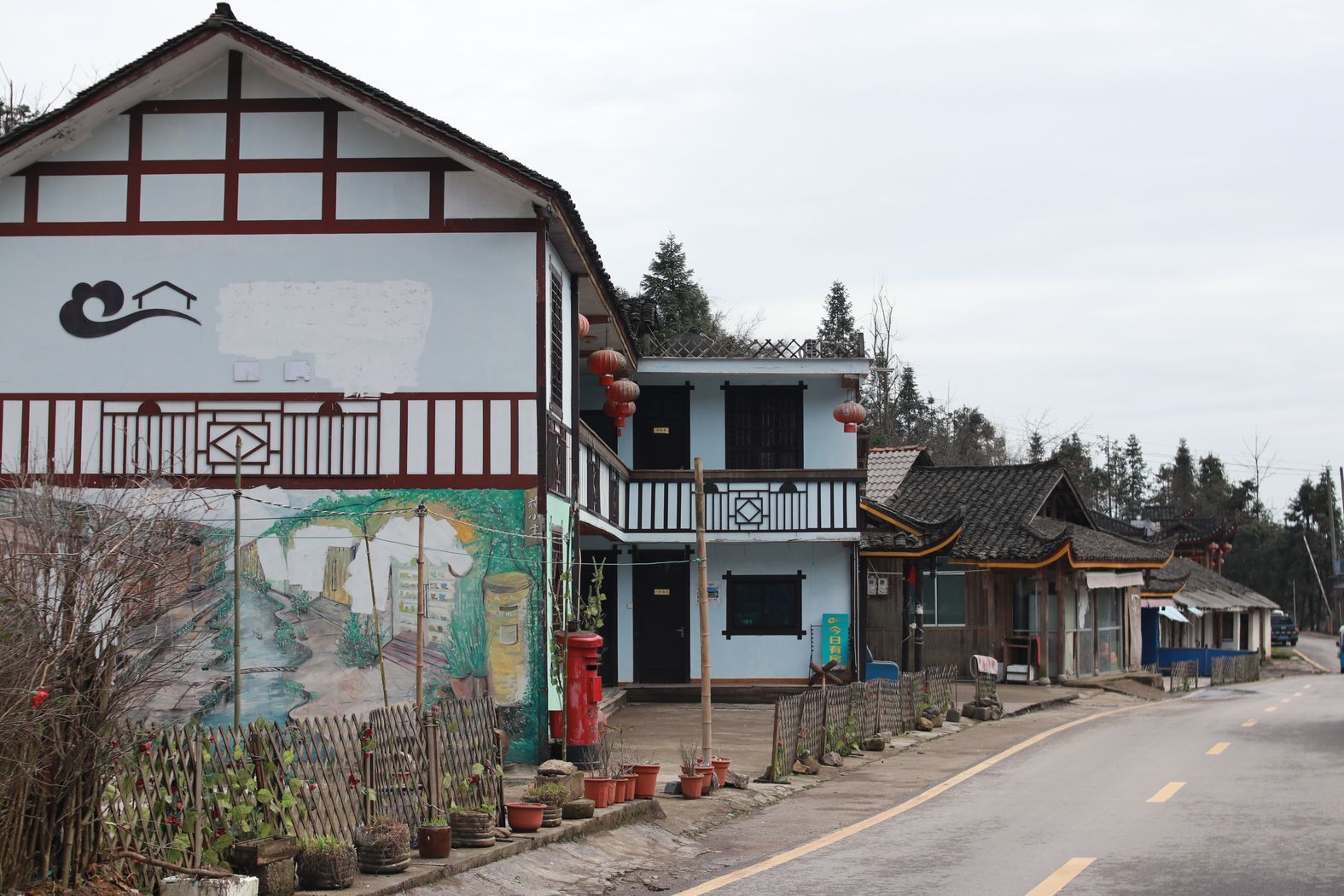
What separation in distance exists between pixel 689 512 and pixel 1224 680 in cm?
2341

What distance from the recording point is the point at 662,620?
87.9 ft

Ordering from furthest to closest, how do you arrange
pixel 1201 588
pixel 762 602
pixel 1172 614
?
pixel 1201 588 → pixel 1172 614 → pixel 762 602

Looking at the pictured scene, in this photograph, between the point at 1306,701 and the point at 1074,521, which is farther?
the point at 1074,521

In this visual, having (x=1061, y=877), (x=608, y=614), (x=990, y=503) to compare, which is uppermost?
(x=990, y=503)

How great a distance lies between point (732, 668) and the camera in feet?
87.9

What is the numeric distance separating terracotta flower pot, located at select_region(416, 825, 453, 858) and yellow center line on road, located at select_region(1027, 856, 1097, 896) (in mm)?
4035

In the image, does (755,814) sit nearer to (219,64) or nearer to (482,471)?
(482,471)

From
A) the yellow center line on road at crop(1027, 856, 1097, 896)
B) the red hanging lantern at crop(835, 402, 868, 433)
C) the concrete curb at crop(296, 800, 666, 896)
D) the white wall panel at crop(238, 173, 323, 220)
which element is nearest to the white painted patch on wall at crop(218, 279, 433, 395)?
the white wall panel at crop(238, 173, 323, 220)

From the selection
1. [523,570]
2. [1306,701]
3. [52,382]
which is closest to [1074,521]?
[1306,701]

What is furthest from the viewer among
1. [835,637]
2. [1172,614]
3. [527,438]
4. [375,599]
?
[1172,614]

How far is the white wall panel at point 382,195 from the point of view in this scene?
54.2 ft

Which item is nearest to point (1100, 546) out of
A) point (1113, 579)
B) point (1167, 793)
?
point (1113, 579)

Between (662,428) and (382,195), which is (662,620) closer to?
(662,428)

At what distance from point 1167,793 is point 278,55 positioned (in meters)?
13.0
